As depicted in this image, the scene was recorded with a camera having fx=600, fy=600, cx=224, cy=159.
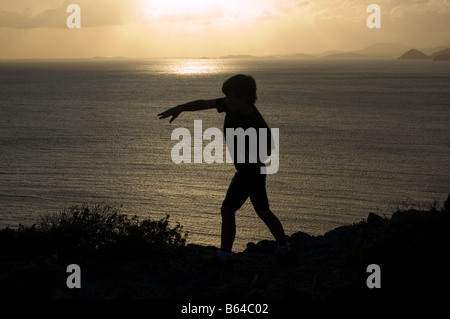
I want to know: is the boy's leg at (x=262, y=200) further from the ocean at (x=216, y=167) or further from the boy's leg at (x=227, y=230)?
the ocean at (x=216, y=167)

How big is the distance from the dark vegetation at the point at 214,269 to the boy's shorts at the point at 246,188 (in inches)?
30.8

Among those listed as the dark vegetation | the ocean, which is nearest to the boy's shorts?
the dark vegetation

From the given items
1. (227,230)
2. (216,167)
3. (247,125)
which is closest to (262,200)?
(227,230)

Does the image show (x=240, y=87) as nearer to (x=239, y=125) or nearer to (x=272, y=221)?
(x=239, y=125)

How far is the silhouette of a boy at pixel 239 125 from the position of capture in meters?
6.41

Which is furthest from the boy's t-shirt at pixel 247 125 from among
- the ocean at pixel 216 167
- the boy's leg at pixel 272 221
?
the ocean at pixel 216 167

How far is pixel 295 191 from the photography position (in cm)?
3575

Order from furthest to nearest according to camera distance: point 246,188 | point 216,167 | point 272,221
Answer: point 216,167 → point 272,221 → point 246,188

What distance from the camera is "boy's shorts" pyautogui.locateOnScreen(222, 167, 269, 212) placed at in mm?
6617

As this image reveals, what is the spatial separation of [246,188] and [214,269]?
980mm

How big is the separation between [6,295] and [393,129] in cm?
6295

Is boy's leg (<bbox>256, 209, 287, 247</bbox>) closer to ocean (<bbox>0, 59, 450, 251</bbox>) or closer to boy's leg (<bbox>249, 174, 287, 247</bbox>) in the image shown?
Result: boy's leg (<bbox>249, 174, 287, 247</bbox>)

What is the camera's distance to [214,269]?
6.72m

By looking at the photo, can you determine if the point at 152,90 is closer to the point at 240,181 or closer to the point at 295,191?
the point at 295,191
